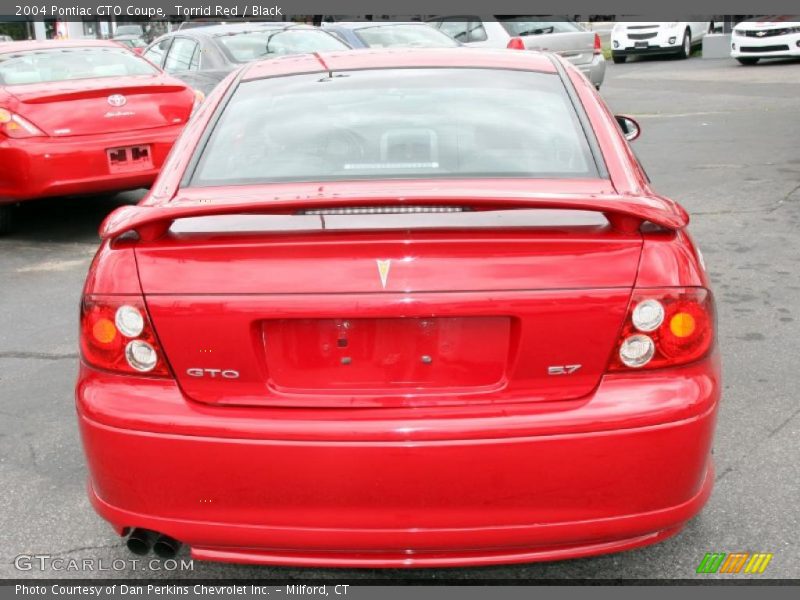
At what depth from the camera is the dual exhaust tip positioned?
2.84m

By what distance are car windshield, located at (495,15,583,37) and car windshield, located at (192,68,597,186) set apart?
14.5m

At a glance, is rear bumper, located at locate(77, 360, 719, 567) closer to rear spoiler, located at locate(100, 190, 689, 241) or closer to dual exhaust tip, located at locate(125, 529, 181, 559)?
dual exhaust tip, located at locate(125, 529, 181, 559)

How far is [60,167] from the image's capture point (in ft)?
25.0

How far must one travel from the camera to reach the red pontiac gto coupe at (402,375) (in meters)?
2.57

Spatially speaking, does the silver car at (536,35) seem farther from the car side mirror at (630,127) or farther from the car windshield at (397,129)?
the car windshield at (397,129)

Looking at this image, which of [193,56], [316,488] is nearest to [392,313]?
[316,488]

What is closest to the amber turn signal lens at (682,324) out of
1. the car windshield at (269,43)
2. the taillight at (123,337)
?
the taillight at (123,337)

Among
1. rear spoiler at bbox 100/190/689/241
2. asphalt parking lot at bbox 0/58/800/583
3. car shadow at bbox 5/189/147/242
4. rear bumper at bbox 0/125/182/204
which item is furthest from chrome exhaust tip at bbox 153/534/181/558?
car shadow at bbox 5/189/147/242

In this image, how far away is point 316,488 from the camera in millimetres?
2596

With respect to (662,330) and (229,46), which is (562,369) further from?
(229,46)

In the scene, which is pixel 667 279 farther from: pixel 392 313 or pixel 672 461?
pixel 392 313

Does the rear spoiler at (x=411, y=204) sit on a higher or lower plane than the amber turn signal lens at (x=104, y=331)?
higher

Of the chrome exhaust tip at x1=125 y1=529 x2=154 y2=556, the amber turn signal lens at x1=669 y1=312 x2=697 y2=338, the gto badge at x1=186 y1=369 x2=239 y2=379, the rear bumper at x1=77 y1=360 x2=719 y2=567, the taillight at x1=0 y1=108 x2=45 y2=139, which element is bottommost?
the taillight at x1=0 y1=108 x2=45 y2=139

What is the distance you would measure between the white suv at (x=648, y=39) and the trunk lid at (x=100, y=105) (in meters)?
21.5
